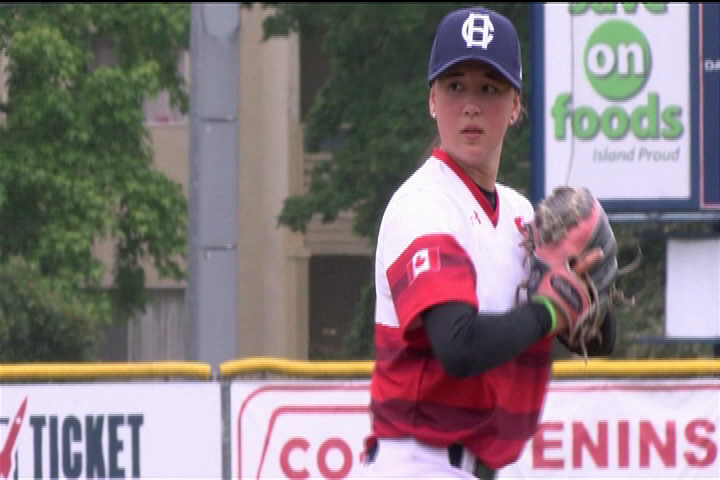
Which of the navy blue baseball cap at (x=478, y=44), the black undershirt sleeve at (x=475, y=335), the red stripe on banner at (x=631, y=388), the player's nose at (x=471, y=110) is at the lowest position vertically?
the red stripe on banner at (x=631, y=388)

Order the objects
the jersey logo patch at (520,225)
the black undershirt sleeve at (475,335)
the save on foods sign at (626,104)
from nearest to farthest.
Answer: the black undershirt sleeve at (475,335)
the jersey logo patch at (520,225)
the save on foods sign at (626,104)

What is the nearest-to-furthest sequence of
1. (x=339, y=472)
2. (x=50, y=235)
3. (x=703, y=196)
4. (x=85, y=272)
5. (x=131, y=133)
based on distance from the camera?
1. (x=339, y=472)
2. (x=703, y=196)
3. (x=50, y=235)
4. (x=85, y=272)
5. (x=131, y=133)

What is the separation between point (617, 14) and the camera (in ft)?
28.7

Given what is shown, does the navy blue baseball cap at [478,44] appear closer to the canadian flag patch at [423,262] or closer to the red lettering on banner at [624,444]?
the canadian flag patch at [423,262]

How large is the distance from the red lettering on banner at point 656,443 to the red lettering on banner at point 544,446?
37 cm

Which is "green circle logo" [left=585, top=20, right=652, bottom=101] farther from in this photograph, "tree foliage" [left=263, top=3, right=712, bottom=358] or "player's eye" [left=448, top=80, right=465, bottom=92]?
"player's eye" [left=448, top=80, right=465, bottom=92]

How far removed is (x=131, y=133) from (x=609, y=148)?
5.14 meters

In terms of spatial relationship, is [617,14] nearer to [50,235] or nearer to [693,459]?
[693,459]

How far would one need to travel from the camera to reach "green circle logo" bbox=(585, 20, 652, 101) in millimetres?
8688

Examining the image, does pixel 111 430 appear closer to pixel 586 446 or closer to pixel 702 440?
pixel 586 446

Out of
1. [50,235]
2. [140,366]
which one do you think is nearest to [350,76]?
[50,235]

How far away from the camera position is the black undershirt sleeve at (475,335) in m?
2.75

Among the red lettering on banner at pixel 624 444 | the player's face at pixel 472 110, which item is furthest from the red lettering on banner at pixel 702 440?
the player's face at pixel 472 110

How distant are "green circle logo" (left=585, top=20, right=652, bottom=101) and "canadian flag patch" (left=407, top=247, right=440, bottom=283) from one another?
19.8 ft
